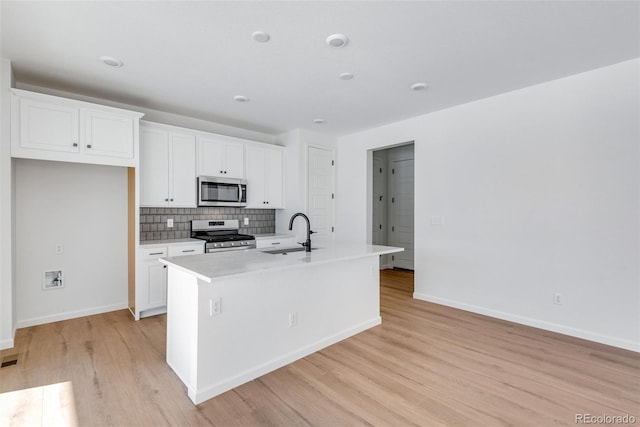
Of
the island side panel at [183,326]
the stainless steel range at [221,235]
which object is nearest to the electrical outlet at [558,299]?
the island side panel at [183,326]

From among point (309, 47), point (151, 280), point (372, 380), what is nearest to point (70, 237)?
point (151, 280)

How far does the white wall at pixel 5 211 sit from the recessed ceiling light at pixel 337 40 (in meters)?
2.92

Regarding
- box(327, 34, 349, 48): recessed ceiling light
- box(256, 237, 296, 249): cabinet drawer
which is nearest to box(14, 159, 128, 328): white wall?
box(256, 237, 296, 249): cabinet drawer

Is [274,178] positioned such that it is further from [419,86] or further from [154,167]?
[419,86]

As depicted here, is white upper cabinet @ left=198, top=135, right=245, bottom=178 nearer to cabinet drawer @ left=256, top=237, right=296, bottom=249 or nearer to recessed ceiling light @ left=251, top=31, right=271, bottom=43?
cabinet drawer @ left=256, top=237, right=296, bottom=249

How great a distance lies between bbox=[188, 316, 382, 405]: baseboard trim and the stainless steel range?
76.1 inches

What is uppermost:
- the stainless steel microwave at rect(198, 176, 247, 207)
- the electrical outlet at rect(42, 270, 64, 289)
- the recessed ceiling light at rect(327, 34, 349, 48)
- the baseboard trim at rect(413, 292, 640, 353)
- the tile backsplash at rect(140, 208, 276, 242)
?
the recessed ceiling light at rect(327, 34, 349, 48)

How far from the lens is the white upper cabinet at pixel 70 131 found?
2889 millimetres

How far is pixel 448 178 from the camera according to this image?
13.5 ft

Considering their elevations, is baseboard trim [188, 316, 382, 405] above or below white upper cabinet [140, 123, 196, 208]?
below

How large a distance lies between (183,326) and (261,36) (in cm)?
227

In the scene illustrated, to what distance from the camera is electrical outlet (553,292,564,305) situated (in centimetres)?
318

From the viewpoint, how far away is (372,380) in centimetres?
230

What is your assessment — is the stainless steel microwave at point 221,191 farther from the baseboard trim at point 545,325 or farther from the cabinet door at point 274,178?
the baseboard trim at point 545,325
